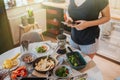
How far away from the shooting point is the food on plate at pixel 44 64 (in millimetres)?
1164

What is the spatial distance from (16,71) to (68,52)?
0.51 meters

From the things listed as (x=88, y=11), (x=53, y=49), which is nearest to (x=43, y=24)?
(x=53, y=49)

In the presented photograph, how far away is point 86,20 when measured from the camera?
1.37m

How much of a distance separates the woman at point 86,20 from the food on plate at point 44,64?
385mm

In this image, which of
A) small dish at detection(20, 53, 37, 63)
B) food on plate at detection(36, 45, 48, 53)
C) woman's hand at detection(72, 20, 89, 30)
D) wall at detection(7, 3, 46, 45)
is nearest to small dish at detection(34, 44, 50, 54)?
food on plate at detection(36, 45, 48, 53)

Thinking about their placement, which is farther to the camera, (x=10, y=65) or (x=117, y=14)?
(x=117, y=14)

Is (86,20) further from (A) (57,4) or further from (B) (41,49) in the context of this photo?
(A) (57,4)

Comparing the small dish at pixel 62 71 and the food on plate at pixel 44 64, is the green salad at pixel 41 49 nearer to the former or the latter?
the food on plate at pixel 44 64

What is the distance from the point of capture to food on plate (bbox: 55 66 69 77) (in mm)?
1121

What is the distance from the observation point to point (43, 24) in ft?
11.0

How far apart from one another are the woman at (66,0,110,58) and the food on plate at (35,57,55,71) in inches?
15.2

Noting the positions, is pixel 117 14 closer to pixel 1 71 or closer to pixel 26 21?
pixel 26 21

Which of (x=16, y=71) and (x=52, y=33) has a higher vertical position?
(x=16, y=71)

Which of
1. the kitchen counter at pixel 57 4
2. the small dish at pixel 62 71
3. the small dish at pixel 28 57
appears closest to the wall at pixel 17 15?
the kitchen counter at pixel 57 4
